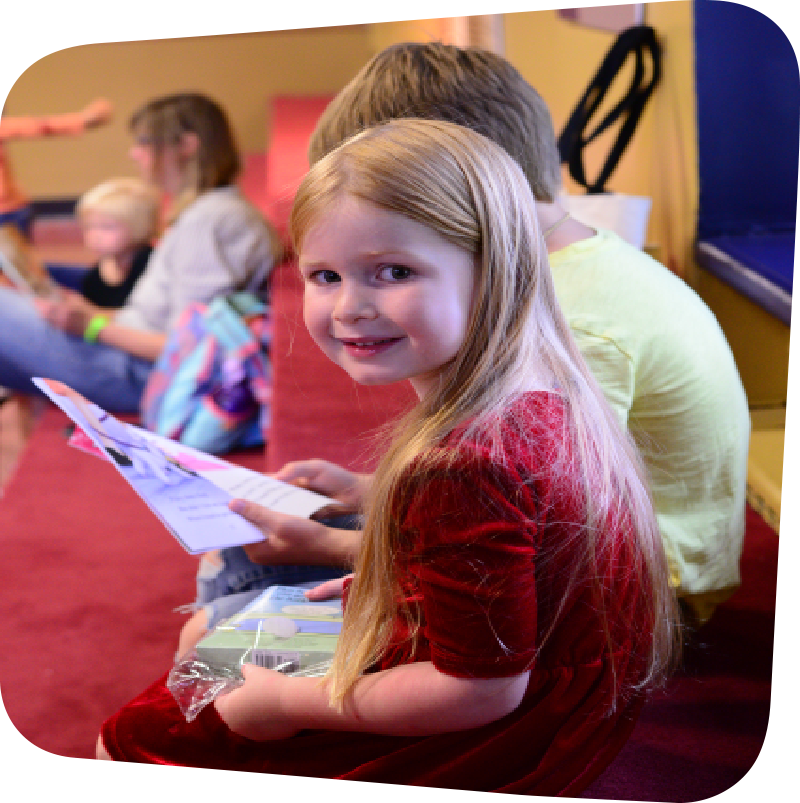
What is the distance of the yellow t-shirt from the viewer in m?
0.87

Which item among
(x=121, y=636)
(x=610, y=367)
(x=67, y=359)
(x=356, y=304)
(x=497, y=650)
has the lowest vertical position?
(x=121, y=636)

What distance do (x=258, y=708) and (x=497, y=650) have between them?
0.72 feet

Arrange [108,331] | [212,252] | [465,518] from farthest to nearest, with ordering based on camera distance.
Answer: [108,331] < [212,252] < [465,518]

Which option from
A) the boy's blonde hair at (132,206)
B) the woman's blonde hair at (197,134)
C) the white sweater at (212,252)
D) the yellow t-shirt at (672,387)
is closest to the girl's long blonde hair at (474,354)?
the yellow t-shirt at (672,387)

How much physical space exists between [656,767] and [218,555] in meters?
0.48

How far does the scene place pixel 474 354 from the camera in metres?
0.72

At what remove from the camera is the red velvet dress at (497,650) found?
2.21ft

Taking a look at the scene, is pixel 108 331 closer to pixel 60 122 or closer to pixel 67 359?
pixel 67 359

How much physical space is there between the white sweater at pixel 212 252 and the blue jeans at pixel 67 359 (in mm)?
114

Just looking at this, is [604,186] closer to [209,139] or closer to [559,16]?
[559,16]

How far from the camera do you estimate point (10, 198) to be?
8.43 ft

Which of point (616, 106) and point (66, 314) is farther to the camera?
point (66, 314)

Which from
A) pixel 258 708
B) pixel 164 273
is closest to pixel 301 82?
pixel 164 273

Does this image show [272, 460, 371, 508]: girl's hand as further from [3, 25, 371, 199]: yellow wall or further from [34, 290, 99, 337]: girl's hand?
[34, 290, 99, 337]: girl's hand
